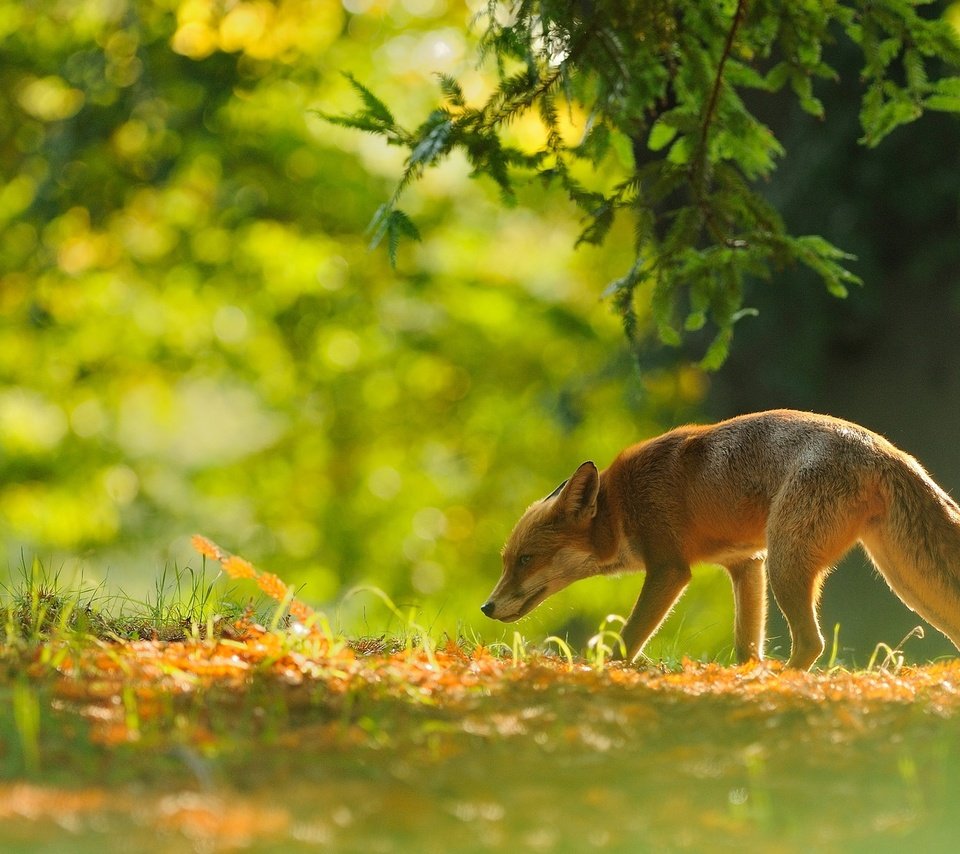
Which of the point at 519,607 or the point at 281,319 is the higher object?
the point at 281,319

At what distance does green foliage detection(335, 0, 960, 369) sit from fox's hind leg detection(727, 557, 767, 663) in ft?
3.86

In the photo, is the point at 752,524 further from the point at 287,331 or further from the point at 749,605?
the point at 287,331

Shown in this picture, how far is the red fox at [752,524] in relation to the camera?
5281 millimetres

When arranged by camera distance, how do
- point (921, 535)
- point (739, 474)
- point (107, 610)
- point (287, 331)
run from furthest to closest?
point (287, 331) < point (107, 610) < point (739, 474) < point (921, 535)

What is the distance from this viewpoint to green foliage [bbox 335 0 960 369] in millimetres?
5488

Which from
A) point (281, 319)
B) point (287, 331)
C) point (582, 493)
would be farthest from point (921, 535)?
point (287, 331)

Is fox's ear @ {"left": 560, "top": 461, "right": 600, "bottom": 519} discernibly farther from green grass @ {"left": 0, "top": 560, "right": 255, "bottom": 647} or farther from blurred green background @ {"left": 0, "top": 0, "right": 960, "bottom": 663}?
blurred green background @ {"left": 0, "top": 0, "right": 960, "bottom": 663}

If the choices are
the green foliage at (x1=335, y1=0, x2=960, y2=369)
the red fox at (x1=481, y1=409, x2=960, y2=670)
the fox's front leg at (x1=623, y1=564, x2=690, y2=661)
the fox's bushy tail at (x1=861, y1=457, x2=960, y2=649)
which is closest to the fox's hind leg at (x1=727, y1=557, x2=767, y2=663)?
the red fox at (x1=481, y1=409, x2=960, y2=670)

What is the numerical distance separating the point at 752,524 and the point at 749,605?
73 cm

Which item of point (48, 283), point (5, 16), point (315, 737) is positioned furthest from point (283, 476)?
point (315, 737)

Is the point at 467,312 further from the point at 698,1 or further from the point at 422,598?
the point at 698,1

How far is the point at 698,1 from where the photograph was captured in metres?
5.82

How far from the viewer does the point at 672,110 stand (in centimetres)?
596

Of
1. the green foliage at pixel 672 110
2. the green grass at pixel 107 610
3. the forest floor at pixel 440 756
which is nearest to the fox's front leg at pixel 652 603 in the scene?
the green foliage at pixel 672 110
